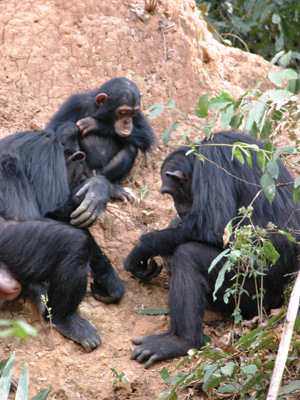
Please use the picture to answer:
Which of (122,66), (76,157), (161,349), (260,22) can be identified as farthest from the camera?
(260,22)

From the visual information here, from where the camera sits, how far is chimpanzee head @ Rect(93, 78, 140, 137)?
21.4 feet

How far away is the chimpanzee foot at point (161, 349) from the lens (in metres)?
4.47

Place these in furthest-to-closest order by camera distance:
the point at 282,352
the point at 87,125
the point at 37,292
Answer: the point at 87,125 → the point at 37,292 → the point at 282,352

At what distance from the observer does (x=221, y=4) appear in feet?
29.6

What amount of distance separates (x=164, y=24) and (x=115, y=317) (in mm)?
3986

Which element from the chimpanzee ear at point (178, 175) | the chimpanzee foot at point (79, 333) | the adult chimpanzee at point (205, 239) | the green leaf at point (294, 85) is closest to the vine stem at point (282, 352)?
the green leaf at point (294, 85)

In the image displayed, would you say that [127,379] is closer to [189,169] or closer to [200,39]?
[189,169]

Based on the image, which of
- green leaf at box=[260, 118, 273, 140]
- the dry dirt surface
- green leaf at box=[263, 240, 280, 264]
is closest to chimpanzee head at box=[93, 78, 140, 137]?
the dry dirt surface

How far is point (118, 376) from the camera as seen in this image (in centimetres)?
416

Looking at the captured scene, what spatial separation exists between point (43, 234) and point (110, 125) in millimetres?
2590

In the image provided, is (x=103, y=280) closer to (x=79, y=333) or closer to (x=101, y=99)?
(x=79, y=333)

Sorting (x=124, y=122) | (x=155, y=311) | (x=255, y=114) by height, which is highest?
(x=255, y=114)

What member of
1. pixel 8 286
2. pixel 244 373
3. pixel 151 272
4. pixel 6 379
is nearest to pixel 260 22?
pixel 151 272

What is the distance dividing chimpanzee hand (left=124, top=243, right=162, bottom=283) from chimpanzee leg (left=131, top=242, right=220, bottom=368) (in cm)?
59
